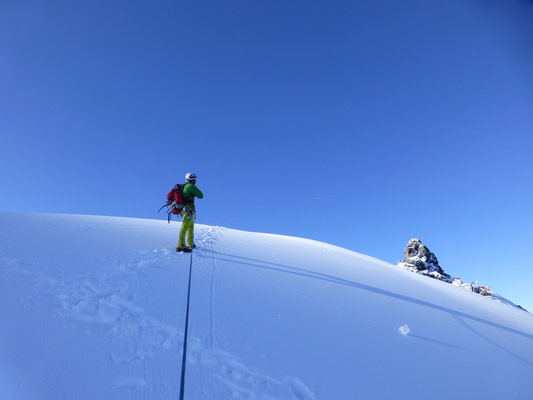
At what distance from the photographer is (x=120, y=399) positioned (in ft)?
5.88

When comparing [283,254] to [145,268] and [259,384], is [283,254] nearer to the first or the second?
[145,268]

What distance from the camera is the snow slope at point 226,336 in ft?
6.66

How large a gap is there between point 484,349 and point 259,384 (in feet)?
13.1

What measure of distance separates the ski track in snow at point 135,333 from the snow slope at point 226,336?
13 mm

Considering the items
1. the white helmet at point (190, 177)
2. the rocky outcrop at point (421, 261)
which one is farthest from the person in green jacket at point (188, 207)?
the rocky outcrop at point (421, 261)

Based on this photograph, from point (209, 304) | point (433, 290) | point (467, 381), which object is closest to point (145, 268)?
point (209, 304)

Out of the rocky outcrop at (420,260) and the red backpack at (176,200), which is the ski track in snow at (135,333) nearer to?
the red backpack at (176,200)

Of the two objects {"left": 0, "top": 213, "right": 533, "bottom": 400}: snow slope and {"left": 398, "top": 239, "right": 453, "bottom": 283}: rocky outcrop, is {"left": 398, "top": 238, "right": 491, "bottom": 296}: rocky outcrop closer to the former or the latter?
{"left": 398, "top": 239, "right": 453, "bottom": 283}: rocky outcrop

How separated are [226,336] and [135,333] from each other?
108 centimetres

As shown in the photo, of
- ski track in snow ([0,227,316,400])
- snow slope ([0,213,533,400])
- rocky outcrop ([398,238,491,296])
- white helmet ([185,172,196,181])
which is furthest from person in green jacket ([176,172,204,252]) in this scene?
rocky outcrop ([398,238,491,296])

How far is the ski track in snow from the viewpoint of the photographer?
2088 mm

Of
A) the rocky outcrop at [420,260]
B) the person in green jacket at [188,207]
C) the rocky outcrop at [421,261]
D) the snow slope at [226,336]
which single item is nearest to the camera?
the snow slope at [226,336]

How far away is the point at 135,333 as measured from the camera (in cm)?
255

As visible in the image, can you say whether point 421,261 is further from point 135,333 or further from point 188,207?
point 135,333
